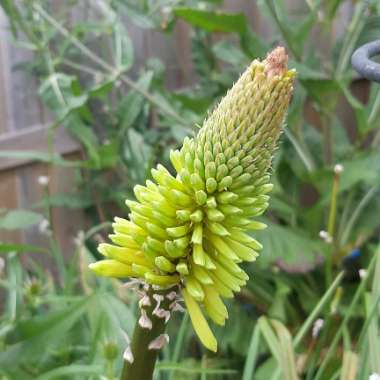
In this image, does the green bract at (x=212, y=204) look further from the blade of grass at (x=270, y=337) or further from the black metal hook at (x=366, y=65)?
the blade of grass at (x=270, y=337)

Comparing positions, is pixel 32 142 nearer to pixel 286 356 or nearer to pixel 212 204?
pixel 286 356

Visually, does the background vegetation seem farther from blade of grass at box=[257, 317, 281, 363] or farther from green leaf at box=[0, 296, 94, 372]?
green leaf at box=[0, 296, 94, 372]

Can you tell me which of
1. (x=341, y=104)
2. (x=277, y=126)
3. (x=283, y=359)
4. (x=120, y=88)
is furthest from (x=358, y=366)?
(x=341, y=104)

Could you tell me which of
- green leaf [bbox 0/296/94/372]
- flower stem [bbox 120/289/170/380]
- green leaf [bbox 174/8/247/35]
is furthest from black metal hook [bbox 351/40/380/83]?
green leaf [bbox 174/8/247/35]

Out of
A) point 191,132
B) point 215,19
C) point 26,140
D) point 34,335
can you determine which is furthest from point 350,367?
point 26,140

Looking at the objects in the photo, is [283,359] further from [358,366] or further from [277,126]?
[277,126]

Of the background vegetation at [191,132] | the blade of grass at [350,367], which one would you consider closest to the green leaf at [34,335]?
the background vegetation at [191,132]
